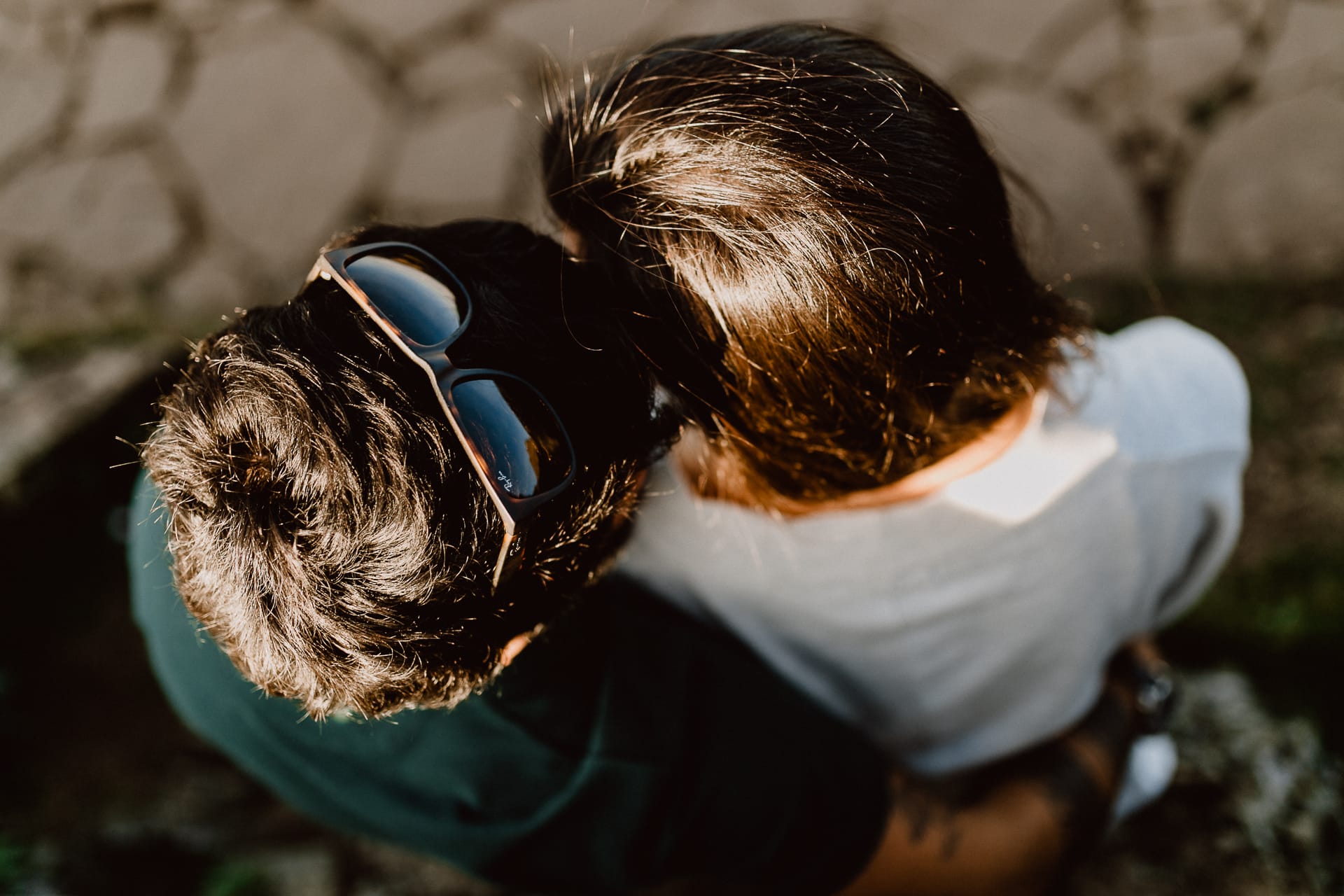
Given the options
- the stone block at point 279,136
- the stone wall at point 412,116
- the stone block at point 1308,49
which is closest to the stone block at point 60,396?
the stone wall at point 412,116

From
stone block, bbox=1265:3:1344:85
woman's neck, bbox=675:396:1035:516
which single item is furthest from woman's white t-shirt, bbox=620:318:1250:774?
stone block, bbox=1265:3:1344:85

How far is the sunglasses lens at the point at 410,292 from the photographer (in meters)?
0.69

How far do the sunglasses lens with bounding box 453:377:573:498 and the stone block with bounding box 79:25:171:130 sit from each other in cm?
255

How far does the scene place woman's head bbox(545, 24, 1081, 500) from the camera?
2.51 ft

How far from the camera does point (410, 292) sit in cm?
71

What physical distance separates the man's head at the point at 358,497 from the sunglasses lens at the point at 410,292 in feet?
0.07

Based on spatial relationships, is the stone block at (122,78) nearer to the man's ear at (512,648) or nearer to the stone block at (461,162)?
the stone block at (461,162)

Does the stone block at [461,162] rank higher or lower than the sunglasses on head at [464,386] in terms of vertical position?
lower

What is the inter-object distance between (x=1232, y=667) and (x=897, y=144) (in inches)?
65.1

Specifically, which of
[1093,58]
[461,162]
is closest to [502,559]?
[461,162]

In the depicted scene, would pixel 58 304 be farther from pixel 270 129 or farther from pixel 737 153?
pixel 737 153

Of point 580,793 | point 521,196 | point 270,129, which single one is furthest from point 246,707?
point 270,129

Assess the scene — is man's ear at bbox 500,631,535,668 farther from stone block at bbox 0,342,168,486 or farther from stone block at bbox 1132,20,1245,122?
stone block at bbox 1132,20,1245,122

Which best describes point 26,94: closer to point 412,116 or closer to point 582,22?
point 412,116
